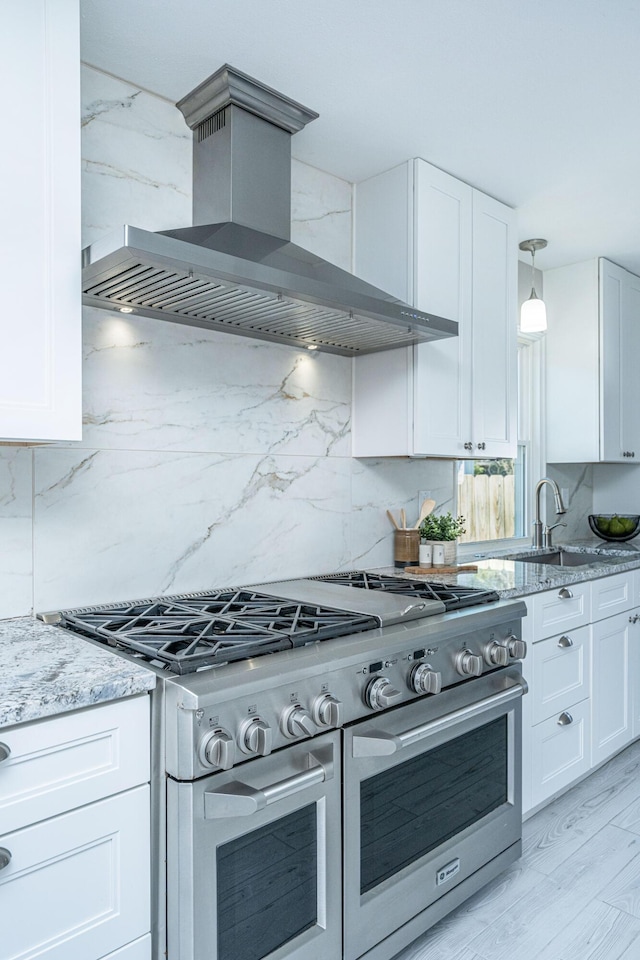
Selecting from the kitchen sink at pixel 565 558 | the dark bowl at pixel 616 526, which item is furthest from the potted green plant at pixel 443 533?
the dark bowl at pixel 616 526

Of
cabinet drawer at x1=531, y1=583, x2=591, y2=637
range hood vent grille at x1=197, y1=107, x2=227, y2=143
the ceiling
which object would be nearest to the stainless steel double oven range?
cabinet drawer at x1=531, y1=583, x2=591, y2=637

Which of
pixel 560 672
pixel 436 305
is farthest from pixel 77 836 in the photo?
pixel 436 305

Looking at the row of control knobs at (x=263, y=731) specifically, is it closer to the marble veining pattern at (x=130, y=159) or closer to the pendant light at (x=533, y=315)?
the marble veining pattern at (x=130, y=159)

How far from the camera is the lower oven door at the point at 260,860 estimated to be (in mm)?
1272

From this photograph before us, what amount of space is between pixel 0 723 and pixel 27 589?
0.71 m

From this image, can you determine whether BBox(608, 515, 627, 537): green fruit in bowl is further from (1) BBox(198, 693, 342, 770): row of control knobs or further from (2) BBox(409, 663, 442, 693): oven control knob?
(1) BBox(198, 693, 342, 770): row of control knobs

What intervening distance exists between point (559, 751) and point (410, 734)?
1.17 metres

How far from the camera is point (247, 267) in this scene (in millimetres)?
1631

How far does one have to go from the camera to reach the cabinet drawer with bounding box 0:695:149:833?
1127 mm

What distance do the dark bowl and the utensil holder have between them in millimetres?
1700

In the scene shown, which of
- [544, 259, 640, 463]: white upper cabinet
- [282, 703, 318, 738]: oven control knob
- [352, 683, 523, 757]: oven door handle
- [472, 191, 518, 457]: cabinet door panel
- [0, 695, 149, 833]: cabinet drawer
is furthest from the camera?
[544, 259, 640, 463]: white upper cabinet

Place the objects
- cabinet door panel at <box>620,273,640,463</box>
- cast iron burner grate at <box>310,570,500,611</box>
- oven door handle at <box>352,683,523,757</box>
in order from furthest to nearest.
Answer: cabinet door panel at <box>620,273,640,463</box>
cast iron burner grate at <box>310,570,500,611</box>
oven door handle at <box>352,683,523,757</box>

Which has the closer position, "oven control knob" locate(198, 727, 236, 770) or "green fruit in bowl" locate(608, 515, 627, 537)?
"oven control knob" locate(198, 727, 236, 770)

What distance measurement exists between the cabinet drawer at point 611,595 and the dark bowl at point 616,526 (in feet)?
2.95
